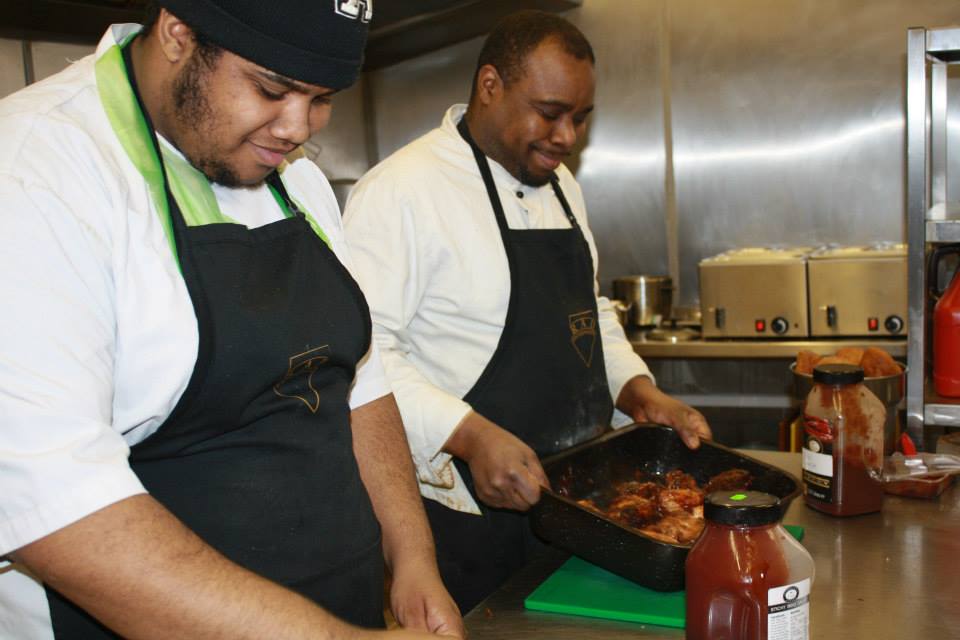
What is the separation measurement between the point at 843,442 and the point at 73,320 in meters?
1.18

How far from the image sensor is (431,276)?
1848 millimetres

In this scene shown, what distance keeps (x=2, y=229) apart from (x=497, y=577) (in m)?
1.25

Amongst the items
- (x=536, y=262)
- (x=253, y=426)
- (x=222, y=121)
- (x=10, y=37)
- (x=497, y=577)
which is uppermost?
(x=10, y=37)

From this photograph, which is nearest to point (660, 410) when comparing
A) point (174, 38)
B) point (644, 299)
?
point (174, 38)

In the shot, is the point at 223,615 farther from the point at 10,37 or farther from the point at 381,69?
the point at 381,69

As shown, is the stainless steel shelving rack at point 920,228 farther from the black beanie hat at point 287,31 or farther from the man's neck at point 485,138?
the black beanie hat at point 287,31

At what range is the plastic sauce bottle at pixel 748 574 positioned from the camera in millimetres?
933

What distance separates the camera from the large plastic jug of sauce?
188 cm

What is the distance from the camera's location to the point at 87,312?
2.96 ft

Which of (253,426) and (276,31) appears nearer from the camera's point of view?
(276,31)

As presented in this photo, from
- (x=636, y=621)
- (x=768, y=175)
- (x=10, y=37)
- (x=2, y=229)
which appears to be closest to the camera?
(x=2, y=229)

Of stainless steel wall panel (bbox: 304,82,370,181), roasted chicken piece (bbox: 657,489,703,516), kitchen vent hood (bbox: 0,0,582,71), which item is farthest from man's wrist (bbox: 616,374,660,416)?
stainless steel wall panel (bbox: 304,82,370,181)

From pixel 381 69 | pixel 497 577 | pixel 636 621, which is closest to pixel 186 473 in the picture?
pixel 636 621

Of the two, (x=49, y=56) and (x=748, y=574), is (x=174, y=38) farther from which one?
(x=49, y=56)
